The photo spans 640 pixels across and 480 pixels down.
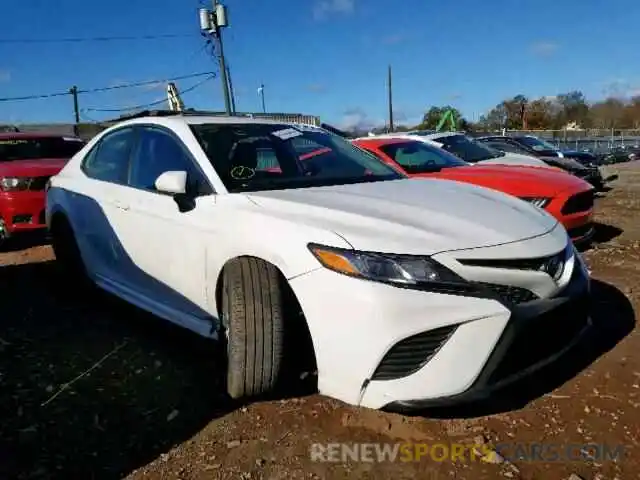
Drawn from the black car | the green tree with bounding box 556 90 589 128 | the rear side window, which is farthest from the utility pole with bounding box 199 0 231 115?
the green tree with bounding box 556 90 589 128

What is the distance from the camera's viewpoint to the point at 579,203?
5422 millimetres

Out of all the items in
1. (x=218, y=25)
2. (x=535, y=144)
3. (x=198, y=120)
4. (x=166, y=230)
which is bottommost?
(x=166, y=230)

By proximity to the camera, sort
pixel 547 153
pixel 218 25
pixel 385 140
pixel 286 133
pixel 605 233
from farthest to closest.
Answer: pixel 218 25 < pixel 547 153 < pixel 385 140 < pixel 605 233 < pixel 286 133

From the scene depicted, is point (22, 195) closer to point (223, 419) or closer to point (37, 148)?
point (37, 148)

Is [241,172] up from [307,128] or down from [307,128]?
down

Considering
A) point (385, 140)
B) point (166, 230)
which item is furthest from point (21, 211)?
point (385, 140)

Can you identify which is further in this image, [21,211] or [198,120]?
[21,211]

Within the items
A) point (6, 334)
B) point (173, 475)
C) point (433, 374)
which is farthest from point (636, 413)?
point (6, 334)

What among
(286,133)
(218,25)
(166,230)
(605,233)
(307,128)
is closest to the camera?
(166,230)

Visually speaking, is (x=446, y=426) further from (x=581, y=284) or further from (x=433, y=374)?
(x=581, y=284)

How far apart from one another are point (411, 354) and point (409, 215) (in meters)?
0.68

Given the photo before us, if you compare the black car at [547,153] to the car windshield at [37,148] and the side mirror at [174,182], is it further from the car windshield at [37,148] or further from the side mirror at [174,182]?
the side mirror at [174,182]

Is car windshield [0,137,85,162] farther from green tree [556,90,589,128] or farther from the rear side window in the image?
green tree [556,90,589,128]

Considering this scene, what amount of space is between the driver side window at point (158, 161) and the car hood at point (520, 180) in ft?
11.4
